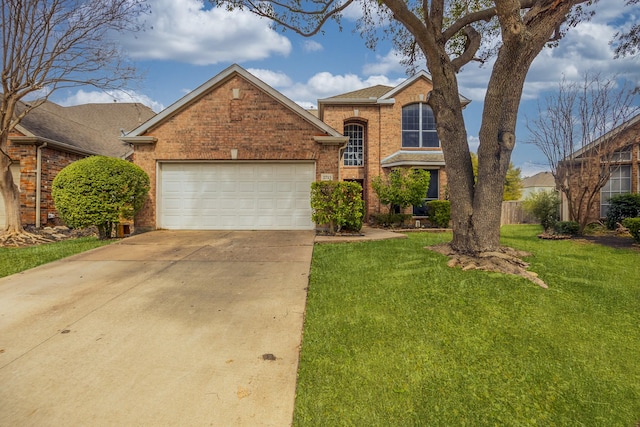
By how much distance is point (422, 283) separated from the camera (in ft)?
17.1

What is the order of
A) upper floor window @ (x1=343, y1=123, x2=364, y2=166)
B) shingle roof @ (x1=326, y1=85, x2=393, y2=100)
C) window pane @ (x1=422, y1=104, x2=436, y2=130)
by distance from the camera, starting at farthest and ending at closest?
upper floor window @ (x1=343, y1=123, x2=364, y2=166)
shingle roof @ (x1=326, y1=85, x2=393, y2=100)
window pane @ (x1=422, y1=104, x2=436, y2=130)

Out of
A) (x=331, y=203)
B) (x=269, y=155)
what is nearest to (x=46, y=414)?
(x=331, y=203)

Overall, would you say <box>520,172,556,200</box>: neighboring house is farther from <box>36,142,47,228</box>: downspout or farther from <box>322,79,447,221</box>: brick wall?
<box>36,142,47,228</box>: downspout

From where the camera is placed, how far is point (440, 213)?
15328 mm

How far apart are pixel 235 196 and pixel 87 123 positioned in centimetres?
1679

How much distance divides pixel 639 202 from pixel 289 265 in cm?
1390

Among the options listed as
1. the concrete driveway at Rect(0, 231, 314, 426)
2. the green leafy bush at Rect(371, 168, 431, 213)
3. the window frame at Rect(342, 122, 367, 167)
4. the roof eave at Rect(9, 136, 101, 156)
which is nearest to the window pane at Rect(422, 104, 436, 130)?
the window frame at Rect(342, 122, 367, 167)

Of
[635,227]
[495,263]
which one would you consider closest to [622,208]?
[635,227]

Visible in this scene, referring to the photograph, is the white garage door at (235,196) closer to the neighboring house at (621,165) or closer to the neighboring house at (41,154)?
the neighboring house at (41,154)

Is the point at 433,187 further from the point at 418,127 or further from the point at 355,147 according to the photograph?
the point at 355,147

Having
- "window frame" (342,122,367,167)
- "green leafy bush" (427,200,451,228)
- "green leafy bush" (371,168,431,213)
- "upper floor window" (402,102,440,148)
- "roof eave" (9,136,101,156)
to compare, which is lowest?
"green leafy bush" (427,200,451,228)

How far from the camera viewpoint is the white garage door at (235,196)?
38.0 ft

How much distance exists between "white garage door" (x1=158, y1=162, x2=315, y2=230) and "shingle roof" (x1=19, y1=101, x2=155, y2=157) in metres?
4.03

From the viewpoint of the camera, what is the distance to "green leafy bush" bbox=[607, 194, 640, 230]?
12859mm
